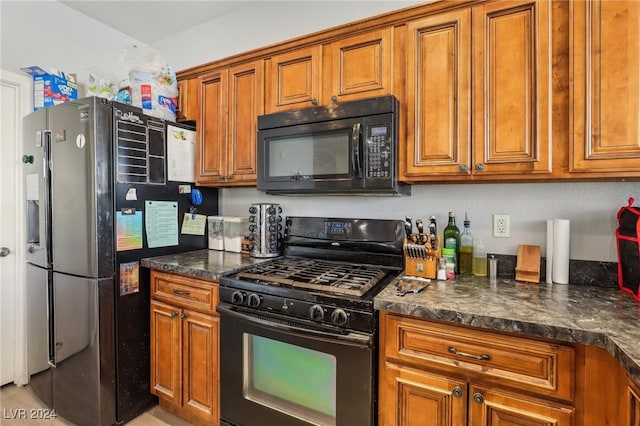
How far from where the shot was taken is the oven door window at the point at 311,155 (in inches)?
67.0

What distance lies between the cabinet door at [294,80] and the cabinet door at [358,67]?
7 centimetres

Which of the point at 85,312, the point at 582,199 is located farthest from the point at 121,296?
the point at 582,199

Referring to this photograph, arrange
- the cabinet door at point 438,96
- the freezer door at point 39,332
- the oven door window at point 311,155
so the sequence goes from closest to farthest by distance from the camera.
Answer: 1. the cabinet door at point 438,96
2. the oven door window at point 311,155
3. the freezer door at point 39,332

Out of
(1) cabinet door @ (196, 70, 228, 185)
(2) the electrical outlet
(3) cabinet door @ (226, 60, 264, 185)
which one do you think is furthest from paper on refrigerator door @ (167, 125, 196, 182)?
(2) the electrical outlet

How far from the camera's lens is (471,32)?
4.83ft

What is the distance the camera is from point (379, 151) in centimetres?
160

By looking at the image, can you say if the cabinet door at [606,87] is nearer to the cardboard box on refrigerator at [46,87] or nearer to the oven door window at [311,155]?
the oven door window at [311,155]

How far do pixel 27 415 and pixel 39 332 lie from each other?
50cm

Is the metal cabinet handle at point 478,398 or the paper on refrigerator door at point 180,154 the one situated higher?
the paper on refrigerator door at point 180,154

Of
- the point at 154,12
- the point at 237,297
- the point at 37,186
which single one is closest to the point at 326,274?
the point at 237,297

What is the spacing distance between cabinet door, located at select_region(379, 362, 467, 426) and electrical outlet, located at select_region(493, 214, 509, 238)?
0.86 metres

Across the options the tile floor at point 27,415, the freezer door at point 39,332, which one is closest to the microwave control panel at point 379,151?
the tile floor at point 27,415

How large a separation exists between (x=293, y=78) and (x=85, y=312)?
1.85 metres

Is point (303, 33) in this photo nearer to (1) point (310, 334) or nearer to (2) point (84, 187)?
(2) point (84, 187)
